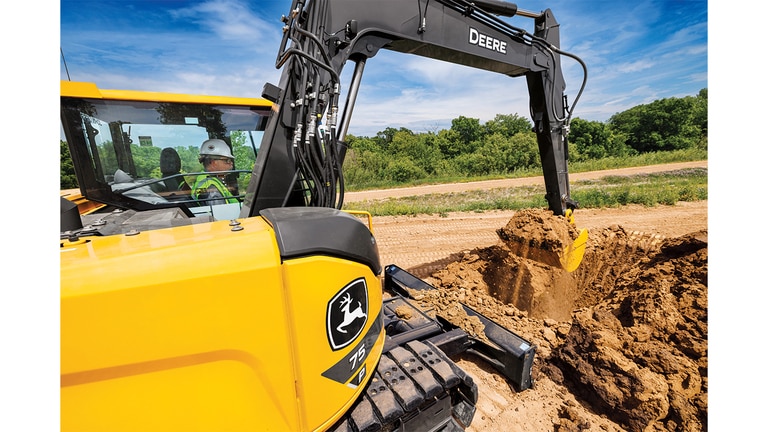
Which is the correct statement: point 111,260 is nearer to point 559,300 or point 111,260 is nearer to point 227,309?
point 227,309

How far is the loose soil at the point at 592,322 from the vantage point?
219cm

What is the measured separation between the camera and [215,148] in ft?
9.04

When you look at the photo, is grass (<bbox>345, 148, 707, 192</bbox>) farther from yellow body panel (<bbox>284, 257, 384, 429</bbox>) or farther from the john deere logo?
yellow body panel (<bbox>284, 257, 384, 429</bbox>)

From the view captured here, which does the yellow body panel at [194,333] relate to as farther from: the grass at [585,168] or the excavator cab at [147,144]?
the grass at [585,168]

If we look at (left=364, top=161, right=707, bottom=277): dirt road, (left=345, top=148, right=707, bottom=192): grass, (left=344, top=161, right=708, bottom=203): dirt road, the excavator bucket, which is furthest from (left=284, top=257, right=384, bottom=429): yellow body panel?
(left=345, top=148, right=707, bottom=192): grass

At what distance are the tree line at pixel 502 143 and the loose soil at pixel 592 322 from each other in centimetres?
1575

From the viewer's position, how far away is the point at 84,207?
2.75 metres

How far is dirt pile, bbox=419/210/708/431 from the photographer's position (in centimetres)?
217

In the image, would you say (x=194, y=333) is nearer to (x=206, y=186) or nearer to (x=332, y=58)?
(x=332, y=58)

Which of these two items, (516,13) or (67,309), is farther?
(516,13)

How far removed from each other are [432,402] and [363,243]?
1032 mm

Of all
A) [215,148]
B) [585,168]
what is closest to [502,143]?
[585,168]

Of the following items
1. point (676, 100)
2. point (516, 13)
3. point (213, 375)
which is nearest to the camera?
Answer: point (213, 375)

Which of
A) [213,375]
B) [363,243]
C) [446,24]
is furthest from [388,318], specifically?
[446,24]
